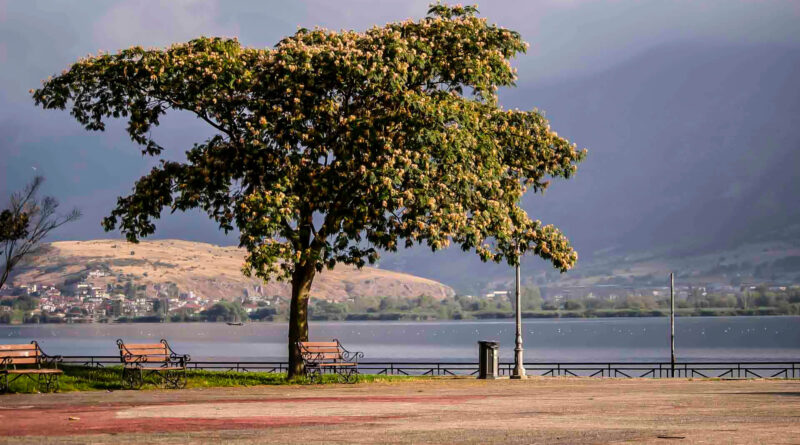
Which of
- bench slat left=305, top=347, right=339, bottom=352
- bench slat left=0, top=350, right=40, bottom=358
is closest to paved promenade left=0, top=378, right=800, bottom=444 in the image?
bench slat left=0, top=350, right=40, bottom=358

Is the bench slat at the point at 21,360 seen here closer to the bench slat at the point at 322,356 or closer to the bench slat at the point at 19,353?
the bench slat at the point at 19,353

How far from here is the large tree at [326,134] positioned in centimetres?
3131

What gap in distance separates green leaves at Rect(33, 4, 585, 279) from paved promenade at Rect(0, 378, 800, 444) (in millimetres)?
5643

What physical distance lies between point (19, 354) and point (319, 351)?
8964 mm

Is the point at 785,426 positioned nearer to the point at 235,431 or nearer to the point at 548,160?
the point at 235,431

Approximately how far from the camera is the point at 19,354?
27578mm

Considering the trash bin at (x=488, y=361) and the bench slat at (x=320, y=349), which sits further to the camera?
the trash bin at (x=488, y=361)

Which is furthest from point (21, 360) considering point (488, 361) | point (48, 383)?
point (488, 361)

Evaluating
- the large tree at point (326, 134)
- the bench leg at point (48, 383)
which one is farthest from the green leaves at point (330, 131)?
the bench leg at point (48, 383)

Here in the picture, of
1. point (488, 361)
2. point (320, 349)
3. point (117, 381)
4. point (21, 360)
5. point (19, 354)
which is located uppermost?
point (320, 349)

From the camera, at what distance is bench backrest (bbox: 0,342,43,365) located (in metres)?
27.1

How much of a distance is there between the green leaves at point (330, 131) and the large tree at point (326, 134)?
0.18 ft

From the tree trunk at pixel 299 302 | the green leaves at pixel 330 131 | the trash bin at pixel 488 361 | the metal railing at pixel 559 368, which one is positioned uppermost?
the green leaves at pixel 330 131

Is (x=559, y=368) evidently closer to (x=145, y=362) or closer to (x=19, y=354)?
(x=145, y=362)
